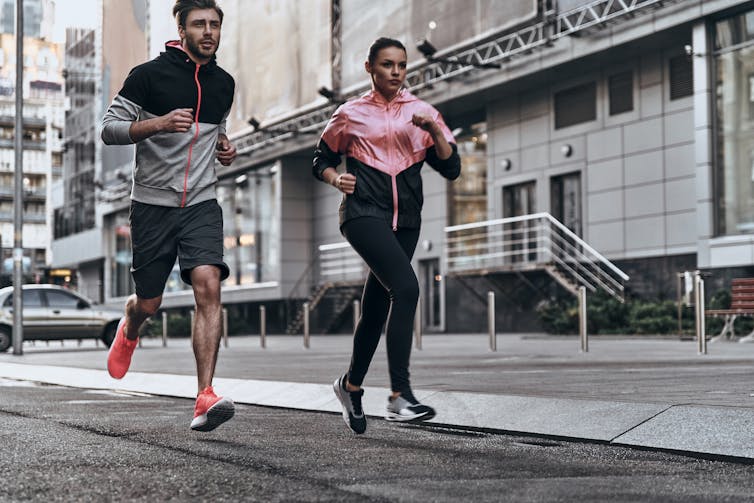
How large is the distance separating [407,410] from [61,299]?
20.0 m

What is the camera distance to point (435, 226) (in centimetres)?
3088

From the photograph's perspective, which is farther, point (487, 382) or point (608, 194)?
point (608, 194)

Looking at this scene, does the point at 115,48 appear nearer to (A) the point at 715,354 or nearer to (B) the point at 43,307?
(B) the point at 43,307

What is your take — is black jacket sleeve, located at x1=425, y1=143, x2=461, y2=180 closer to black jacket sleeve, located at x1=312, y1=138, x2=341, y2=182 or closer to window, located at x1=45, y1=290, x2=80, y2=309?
black jacket sleeve, located at x1=312, y1=138, x2=341, y2=182

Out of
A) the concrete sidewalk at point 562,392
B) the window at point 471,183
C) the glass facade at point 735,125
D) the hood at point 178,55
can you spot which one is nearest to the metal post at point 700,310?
the concrete sidewalk at point 562,392

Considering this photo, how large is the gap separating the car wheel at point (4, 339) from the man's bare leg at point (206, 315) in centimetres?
1841

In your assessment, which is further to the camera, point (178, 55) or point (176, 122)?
point (178, 55)

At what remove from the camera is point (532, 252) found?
Answer: 86.4 ft

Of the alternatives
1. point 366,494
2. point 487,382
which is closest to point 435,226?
point 487,382

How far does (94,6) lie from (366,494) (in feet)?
180

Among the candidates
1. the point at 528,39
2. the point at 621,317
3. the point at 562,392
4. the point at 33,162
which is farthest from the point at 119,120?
the point at 33,162

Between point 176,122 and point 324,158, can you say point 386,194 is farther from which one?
point 176,122

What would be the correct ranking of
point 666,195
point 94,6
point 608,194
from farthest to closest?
1. point 94,6
2. point 608,194
3. point 666,195

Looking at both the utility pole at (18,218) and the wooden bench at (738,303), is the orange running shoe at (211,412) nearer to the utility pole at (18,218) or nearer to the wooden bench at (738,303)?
the wooden bench at (738,303)
